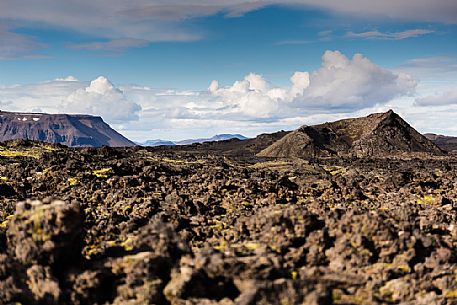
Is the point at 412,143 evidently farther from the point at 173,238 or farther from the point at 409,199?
the point at 173,238

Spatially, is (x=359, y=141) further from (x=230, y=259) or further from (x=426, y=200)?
(x=230, y=259)

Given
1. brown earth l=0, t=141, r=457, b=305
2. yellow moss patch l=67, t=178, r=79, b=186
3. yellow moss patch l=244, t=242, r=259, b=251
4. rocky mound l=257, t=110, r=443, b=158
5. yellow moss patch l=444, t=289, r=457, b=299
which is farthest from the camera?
rocky mound l=257, t=110, r=443, b=158

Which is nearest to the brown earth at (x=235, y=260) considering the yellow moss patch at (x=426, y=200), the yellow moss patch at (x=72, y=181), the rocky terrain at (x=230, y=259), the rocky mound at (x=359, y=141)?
the rocky terrain at (x=230, y=259)

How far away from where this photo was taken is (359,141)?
12594cm

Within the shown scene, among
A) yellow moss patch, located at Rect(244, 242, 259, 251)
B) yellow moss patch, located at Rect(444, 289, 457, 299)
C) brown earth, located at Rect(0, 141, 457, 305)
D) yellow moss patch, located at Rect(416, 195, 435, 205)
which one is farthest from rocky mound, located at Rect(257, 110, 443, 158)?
yellow moss patch, located at Rect(444, 289, 457, 299)

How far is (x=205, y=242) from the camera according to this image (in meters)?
27.7

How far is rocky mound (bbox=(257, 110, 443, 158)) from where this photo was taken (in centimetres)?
12056

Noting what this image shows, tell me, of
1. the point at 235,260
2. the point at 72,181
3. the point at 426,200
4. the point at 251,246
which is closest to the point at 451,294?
the point at 251,246

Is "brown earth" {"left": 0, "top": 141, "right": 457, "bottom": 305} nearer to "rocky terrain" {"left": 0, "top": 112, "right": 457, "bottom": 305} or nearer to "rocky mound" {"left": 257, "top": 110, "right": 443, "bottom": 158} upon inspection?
"rocky terrain" {"left": 0, "top": 112, "right": 457, "bottom": 305}

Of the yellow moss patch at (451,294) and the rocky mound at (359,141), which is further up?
the rocky mound at (359,141)

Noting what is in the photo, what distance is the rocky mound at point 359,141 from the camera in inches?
4747

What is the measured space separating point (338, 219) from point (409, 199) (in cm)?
2495

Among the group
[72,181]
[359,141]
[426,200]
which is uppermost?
[359,141]

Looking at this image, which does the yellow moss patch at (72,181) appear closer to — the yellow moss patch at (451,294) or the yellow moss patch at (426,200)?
the yellow moss patch at (426,200)
